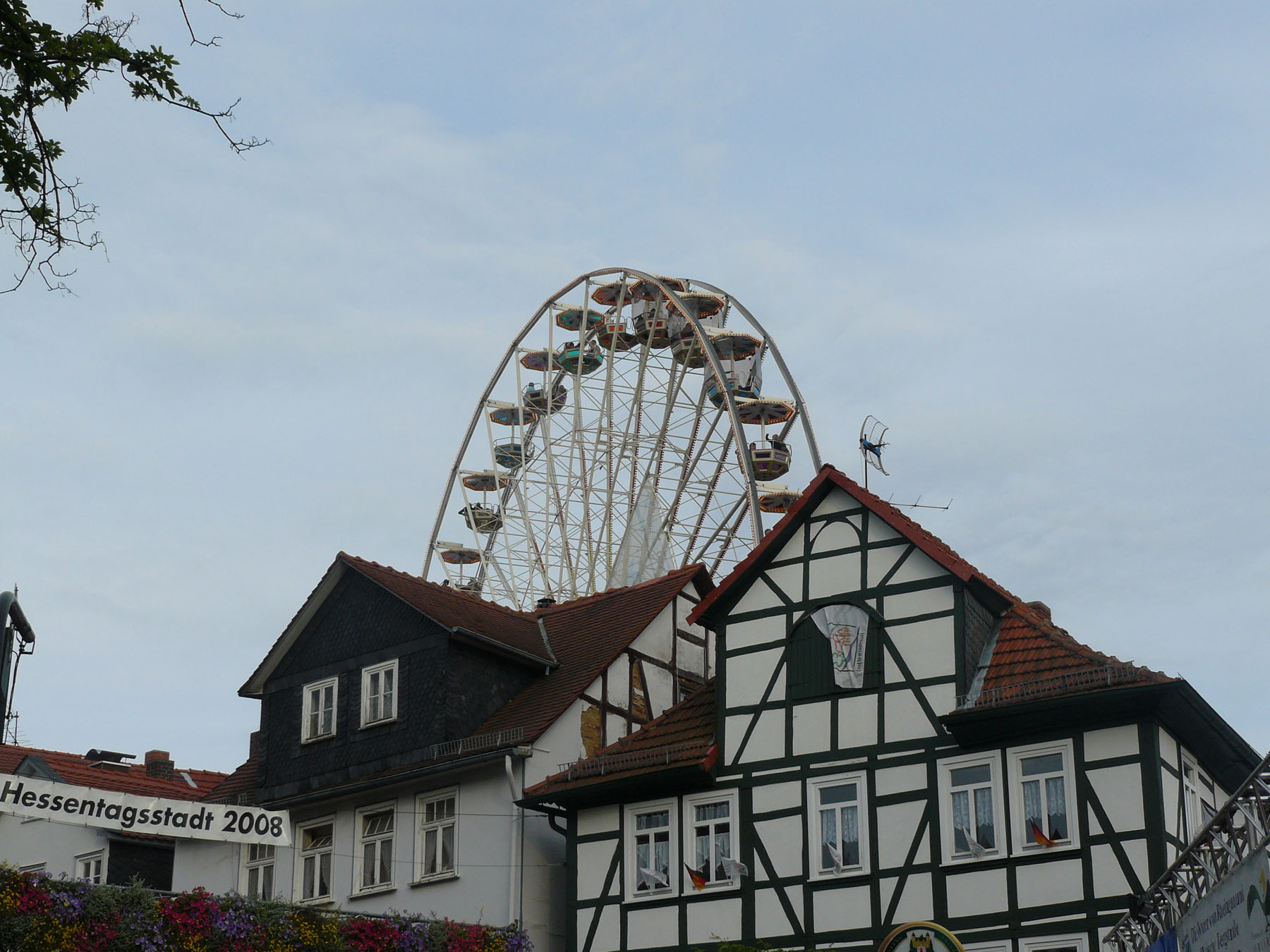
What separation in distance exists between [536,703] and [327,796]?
3.51 m

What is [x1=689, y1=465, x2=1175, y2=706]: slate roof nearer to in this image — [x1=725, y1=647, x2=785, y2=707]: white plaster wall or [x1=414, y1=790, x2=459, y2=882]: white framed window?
[x1=725, y1=647, x2=785, y2=707]: white plaster wall

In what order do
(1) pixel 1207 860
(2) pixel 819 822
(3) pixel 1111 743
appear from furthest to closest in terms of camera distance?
(2) pixel 819 822, (3) pixel 1111 743, (1) pixel 1207 860

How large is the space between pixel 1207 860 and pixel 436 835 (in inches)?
572

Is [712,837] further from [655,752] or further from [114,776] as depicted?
[114,776]

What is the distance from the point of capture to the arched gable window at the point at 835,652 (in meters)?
24.3

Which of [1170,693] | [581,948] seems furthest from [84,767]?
[1170,693]

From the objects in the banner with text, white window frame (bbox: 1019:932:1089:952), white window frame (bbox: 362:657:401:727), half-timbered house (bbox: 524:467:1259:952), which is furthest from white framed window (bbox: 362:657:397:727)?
the banner with text

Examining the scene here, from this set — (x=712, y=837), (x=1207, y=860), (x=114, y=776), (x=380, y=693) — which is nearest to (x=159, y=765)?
(x=114, y=776)

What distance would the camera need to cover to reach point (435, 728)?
28219 mm

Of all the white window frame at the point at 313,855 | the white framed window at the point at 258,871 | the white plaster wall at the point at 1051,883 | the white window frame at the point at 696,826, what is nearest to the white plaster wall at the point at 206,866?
the white framed window at the point at 258,871

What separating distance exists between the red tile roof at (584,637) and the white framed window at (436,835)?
1.30 meters

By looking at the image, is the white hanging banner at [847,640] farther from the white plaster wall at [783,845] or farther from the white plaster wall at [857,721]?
the white plaster wall at [783,845]

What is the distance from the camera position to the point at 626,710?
29125 millimetres

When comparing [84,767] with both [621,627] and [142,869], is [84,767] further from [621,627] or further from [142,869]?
[621,627]
